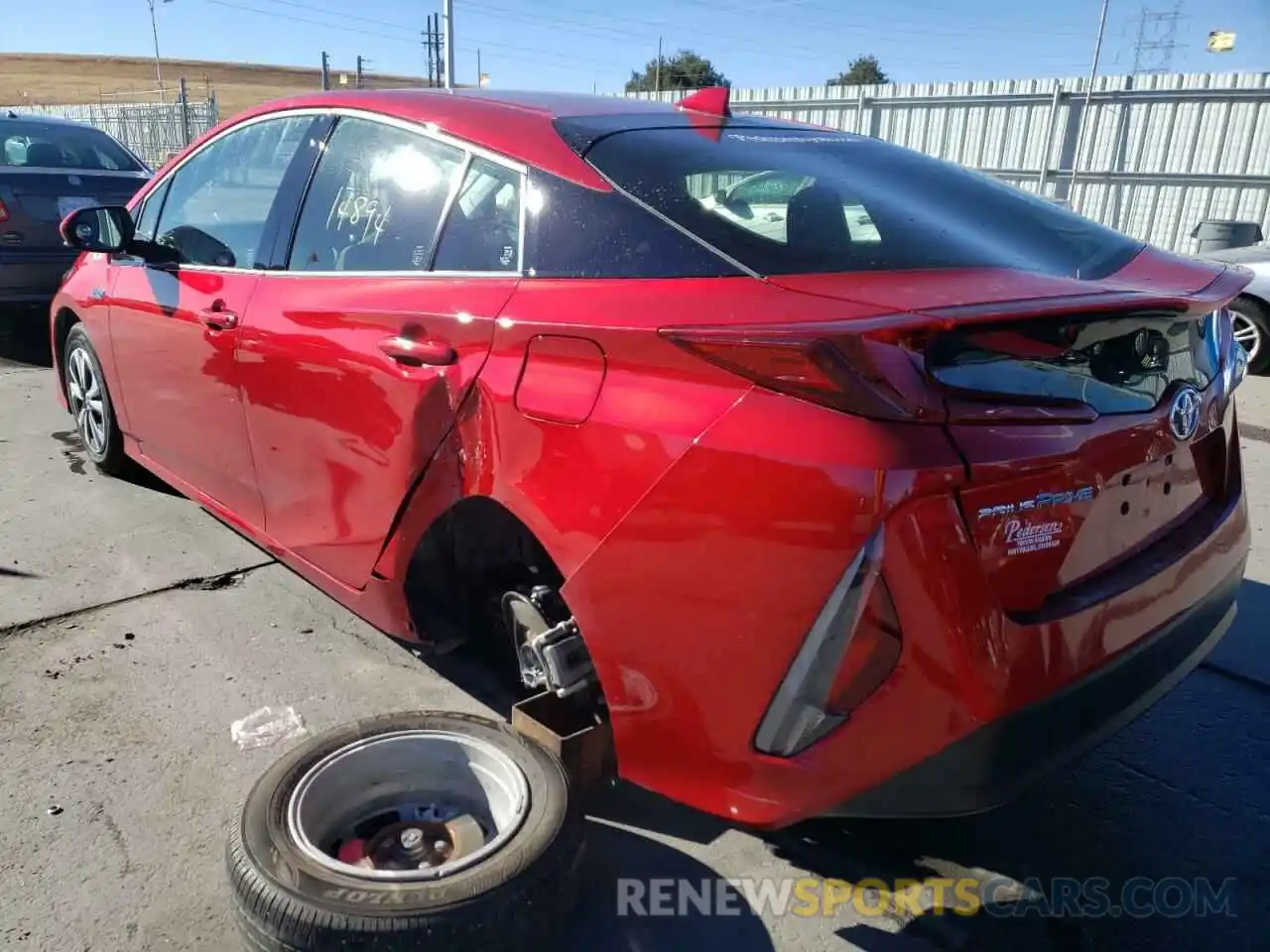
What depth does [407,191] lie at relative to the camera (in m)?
2.60

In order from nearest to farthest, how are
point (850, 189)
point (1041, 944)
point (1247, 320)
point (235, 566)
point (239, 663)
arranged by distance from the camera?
point (1041, 944), point (850, 189), point (239, 663), point (235, 566), point (1247, 320)

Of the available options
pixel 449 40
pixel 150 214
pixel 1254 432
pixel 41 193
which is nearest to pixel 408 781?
pixel 150 214

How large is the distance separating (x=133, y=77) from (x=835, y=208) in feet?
282

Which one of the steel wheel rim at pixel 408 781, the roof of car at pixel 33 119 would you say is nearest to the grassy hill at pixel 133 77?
the roof of car at pixel 33 119

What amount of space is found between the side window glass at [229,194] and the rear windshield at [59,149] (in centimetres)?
502

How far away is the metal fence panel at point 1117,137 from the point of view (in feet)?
48.8

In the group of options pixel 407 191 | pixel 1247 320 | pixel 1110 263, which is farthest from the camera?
pixel 1247 320

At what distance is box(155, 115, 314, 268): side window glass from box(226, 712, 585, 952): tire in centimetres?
185

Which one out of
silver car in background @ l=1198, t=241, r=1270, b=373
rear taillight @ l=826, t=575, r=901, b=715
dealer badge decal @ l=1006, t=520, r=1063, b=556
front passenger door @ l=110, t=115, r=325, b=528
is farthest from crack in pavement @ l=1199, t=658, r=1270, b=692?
silver car in background @ l=1198, t=241, r=1270, b=373

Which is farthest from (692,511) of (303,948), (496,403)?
(303,948)

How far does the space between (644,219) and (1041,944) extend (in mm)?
1712

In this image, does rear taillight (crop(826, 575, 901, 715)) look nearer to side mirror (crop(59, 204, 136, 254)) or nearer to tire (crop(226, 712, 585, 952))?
tire (crop(226, 712, 585, 952))

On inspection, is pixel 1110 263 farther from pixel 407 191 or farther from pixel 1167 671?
pixel 407 191

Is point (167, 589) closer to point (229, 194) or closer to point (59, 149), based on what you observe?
point (229, 194)
